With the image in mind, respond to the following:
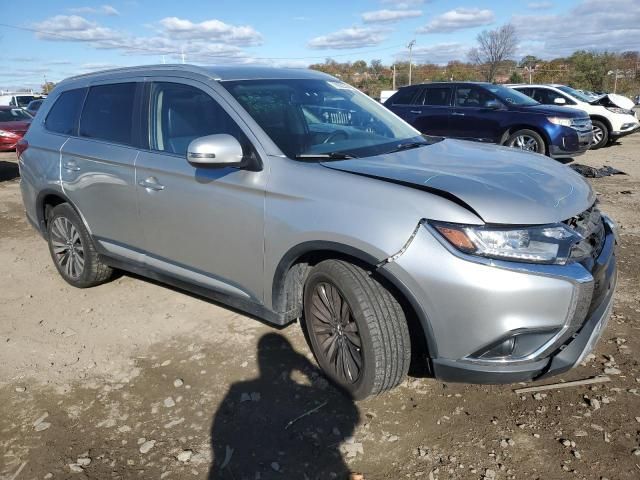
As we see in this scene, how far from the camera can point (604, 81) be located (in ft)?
117

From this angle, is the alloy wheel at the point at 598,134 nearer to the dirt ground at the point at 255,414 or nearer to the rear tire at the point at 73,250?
the dirt ground at the point at 255,414

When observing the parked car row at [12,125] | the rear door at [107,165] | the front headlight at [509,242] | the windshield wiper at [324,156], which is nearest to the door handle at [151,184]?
the rear door at [107,165]

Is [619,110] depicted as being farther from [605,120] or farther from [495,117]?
[495,117]

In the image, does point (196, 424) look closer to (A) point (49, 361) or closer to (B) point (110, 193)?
(A) point (49, 361)

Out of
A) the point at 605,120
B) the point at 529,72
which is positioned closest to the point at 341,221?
the point at 605,120

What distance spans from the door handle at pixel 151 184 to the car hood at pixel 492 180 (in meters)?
1.24

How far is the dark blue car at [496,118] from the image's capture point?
967 centimetres

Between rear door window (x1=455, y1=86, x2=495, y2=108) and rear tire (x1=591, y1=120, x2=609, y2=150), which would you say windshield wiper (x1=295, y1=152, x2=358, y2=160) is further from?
rear tire (x1=591, y1=120, x2=609, y2=150)

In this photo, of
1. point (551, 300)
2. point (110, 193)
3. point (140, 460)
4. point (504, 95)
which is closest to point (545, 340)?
point (551, 300)

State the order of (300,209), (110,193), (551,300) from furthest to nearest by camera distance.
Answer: (110,193) < (300,209) < (551,300)

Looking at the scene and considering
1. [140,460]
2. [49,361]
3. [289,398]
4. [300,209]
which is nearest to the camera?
[140,460]

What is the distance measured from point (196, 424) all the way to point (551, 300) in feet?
6.21

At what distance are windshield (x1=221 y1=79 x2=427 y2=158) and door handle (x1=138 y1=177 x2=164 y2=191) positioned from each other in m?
0.79

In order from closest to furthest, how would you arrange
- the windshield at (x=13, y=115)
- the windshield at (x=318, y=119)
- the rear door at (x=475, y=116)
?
the windshield at (x=318, y=119) → the rear door at (x=475, y=116) → the windshield at (x=13, y=115)
